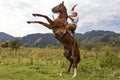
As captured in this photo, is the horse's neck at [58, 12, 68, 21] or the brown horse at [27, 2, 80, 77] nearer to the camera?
the brown horse at [27, 2, 80, 77]

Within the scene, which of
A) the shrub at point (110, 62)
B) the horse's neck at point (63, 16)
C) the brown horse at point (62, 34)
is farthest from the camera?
the shrub at point (110, 62)

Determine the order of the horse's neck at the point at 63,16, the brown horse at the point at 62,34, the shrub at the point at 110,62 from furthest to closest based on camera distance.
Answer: the shrub at the point at 110,62 < the horse's neck at the point at 63,16 < the brown horse at the point at 62,34

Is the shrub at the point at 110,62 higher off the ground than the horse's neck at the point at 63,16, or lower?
lower

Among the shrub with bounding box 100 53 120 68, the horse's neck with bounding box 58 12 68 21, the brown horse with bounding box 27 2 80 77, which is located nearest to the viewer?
the brown horse with bounding box 27 2 80 77

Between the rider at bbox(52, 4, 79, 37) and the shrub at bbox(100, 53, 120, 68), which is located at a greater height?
the rider at bbox(52, 4, 79, 37)

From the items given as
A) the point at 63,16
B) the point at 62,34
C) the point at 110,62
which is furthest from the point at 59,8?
the point at 110,62

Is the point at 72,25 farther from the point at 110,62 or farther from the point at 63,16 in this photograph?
the point at 110,62

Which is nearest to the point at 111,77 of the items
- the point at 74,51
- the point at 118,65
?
the point at 74,51

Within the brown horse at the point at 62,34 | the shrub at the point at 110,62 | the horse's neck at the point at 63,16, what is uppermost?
the horse's neck at the point at 63,16

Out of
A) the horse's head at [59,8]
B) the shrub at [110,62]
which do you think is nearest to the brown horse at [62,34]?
the horse's head at [59,8]

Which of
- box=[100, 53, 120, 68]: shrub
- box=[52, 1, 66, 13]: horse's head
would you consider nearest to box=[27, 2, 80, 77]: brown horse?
box=[52, 1, 66, 13]: horse's head

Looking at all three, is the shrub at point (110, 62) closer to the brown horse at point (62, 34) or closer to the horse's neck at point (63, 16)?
the brown horse at point (62, 34)

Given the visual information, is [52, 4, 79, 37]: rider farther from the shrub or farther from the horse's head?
the shrub

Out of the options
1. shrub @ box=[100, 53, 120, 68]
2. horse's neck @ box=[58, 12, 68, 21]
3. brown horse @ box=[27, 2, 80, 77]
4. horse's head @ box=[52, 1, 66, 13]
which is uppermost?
horse's head @ box=[52, 1, 66, 13]
